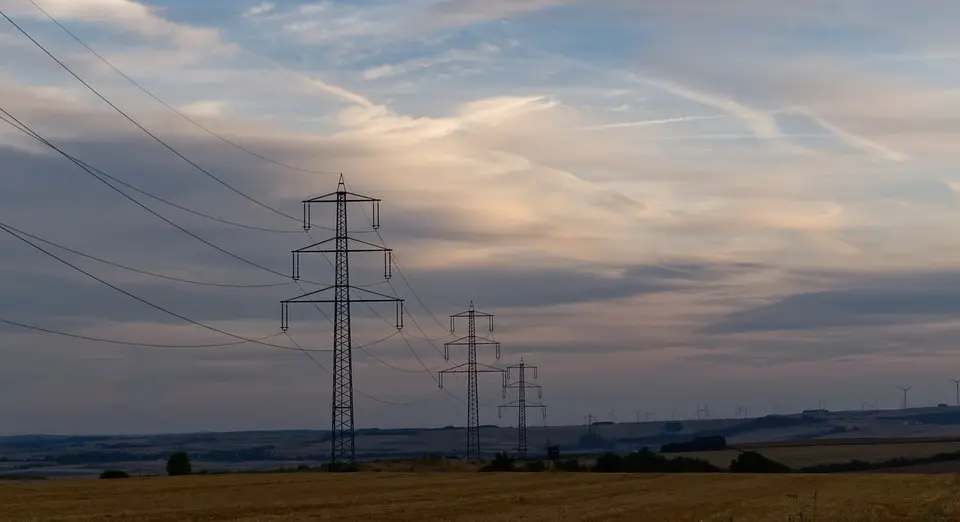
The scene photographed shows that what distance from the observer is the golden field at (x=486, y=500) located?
49.9 metres

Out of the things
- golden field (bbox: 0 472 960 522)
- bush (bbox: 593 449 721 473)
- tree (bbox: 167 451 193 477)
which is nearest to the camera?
golden field (bbox: 0 472 960 522)

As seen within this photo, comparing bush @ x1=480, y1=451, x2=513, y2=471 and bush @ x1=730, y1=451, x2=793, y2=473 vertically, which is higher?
bush @ x1=480, y1=451, x2=513, y2=471

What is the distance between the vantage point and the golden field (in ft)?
164

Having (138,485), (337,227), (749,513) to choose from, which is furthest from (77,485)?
(749,513)

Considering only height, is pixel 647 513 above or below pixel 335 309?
below

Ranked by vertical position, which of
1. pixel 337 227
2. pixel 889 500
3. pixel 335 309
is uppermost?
pixel 337 227

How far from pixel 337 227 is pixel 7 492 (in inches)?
1185

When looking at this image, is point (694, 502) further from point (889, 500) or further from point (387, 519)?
point (387, 519)

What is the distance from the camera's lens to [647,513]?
5194cm

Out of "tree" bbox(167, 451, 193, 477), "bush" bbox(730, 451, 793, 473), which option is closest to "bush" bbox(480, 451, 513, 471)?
"bush" bbox(730, 451, 793, 473)

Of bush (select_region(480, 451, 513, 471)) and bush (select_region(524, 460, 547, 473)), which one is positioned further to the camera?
bush (select_region(480, 451, 513, 471))

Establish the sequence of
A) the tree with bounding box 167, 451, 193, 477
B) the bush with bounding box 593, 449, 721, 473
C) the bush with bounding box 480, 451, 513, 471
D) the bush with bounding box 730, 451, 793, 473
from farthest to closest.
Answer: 1. the bush with bounding box 730, 451, 793, 473
2. the bush with bounding box 593, 449, 721, 473
3. the bush with bounding box 480, 451, 513, 471
4. the tree with bounding box 167, 451, 193, 477

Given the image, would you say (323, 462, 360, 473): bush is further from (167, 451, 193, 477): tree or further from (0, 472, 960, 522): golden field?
(0, 472, 960, 522): golden field

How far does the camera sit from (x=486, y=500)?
2410 inches
